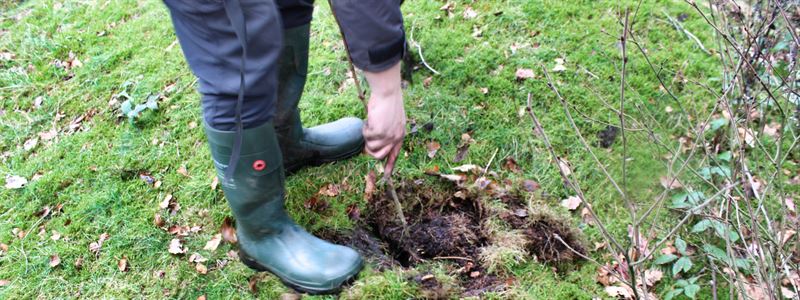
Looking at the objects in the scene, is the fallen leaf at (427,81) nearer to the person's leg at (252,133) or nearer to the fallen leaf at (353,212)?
the fallen leaf at (353,212)

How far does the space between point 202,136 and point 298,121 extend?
836 mm

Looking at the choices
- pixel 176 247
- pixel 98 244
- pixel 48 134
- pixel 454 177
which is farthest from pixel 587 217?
pixel 48 134

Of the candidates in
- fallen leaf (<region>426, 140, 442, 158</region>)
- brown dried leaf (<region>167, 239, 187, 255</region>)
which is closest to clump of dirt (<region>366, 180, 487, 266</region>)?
fallen leaf (<region>426, 140, 442, 158</region>)

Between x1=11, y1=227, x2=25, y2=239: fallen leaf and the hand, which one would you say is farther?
x1=11, y1=227, x2=25, y2=239: fallen leaf

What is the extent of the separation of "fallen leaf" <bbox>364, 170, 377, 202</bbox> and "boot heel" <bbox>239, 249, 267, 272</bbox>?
60cm

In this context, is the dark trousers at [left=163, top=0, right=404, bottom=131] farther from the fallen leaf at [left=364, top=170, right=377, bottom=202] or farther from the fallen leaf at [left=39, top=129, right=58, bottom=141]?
the fallen leaf at [left=39, top=129, right=58, bottom=141]

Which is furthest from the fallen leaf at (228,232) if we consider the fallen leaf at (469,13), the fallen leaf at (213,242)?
the fallen leaf at (469,13)

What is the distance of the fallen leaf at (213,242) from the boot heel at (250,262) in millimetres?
204

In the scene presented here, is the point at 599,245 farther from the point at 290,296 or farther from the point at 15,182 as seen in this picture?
the point at 15,182

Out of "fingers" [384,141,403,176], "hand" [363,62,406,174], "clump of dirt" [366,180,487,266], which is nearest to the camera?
"hand" [363,62,406,174]

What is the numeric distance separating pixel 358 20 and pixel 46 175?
2448mm

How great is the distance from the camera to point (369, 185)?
2850mm

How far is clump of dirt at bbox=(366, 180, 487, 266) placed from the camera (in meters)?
2.54

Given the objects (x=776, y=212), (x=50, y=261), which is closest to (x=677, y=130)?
(x=776, y=212)
